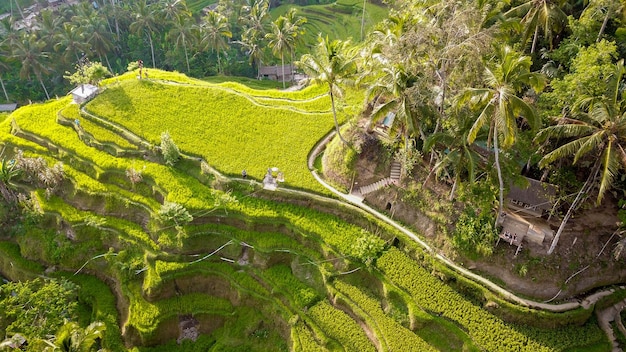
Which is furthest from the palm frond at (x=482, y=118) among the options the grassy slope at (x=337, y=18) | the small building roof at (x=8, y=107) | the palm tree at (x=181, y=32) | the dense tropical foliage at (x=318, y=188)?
the small building roof at (x=8, y=107)

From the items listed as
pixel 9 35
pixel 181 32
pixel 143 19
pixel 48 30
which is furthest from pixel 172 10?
pixel 9 35

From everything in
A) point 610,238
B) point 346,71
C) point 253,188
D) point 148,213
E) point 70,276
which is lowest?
point 70,276

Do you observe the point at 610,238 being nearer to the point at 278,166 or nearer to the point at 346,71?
the point at 346,71

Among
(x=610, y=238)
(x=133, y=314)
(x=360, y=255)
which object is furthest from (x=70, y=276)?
(x=610, y=238)

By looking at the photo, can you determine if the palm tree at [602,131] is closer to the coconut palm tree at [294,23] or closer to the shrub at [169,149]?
the shrub at [169,149]

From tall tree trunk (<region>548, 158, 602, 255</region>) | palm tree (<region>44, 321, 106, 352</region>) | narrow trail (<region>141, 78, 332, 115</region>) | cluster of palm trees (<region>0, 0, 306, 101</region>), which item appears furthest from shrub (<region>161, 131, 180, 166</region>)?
tall tree trunk (<region>548, 158, 602, 255</region>)

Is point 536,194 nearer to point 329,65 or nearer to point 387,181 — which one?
point 387,181

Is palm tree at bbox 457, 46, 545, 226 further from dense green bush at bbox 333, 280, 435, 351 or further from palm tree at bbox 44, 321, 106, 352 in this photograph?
palm tree at bbox 44, 321, 106, 352
